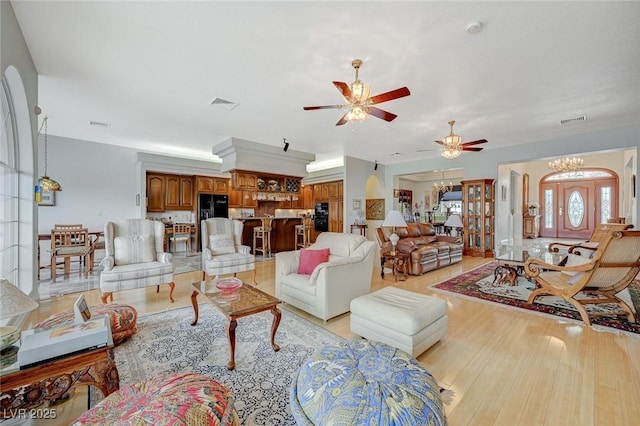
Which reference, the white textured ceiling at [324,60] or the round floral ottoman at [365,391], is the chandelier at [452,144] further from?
the round floral ottoman at [365,391]

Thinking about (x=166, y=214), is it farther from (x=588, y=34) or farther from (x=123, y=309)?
(x=588, y=34)

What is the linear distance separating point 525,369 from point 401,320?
3.38 ft

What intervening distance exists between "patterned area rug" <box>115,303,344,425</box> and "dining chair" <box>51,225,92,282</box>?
10.1 feet

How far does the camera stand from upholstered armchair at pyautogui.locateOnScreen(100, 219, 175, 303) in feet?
11.0

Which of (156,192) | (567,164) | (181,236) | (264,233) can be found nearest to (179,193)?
(156,192)

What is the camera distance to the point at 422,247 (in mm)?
5164

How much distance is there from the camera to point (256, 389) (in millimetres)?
1845

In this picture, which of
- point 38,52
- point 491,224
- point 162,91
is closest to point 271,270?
point 162,91

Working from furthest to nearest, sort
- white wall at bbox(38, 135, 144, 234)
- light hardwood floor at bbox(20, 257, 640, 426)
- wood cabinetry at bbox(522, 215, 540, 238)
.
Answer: wood cabinetry at bbox(522, 215, 540, 238) → white wall at bbox(38, 135, 144, 234) → light hardwood floor at bbox(20, 257, 640, 426)

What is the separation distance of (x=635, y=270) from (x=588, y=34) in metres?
2.54

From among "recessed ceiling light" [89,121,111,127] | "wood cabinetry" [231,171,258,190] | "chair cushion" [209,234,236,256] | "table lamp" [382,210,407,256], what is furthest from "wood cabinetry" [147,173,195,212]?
"table lamp" [382,210,407,256]

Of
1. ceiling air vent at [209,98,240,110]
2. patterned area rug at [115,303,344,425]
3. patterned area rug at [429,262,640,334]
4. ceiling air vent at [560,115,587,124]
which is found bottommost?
patterned area rug at [115,303,344,425]

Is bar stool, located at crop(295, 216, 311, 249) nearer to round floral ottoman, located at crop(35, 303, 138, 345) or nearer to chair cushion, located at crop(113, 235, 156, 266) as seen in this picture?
chair cushion, located at crop(113, 235, 156, 266)

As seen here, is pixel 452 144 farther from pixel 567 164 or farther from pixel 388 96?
pixel 567 164
